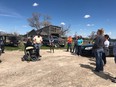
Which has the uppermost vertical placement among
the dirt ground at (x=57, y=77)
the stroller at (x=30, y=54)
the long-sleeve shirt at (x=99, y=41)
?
the long-sleeve shirt at (x=99, y=41)

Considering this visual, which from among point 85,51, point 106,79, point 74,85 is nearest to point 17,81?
point 74,85

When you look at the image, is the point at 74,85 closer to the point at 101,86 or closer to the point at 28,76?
the point at 101,86

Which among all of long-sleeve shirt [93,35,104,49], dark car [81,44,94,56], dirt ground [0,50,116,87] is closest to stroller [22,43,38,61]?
dirt ground [0,50,116,87]

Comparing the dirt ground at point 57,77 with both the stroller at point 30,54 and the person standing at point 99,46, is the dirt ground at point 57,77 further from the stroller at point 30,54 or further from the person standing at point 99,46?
the stroller at point 30,54

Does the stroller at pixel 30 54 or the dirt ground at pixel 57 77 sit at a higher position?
the stroller at pixel 30 54

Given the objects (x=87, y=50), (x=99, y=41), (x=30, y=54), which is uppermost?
(x=99, y=41)

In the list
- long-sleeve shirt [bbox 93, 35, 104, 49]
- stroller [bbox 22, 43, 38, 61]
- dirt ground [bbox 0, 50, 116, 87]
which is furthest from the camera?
stroller [bbox 22, 43, 38, 61]

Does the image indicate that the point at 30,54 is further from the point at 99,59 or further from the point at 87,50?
the point at 99,59

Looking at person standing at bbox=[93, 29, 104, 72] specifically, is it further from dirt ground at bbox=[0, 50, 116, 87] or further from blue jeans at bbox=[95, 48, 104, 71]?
dirt ground at bbox=[0, 50, 116, 87]

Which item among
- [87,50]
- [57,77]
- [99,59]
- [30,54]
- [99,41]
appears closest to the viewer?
[57,77]

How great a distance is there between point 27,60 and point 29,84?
5.23m

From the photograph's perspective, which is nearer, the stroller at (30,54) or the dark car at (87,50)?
the stroller at (30,54)

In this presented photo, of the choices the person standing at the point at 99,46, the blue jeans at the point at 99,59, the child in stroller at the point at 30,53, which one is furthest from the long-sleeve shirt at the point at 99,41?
the child in stroller at the point at 30,53

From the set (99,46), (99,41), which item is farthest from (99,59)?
(99,41)
